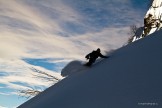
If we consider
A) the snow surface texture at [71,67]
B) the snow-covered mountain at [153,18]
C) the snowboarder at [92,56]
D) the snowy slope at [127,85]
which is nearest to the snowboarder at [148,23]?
the snow-covered mountain at [153,18]

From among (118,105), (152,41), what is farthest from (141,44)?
(118,105)

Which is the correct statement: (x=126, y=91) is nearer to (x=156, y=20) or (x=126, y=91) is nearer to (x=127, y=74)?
(x=127, y=74)

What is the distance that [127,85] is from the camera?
4.09 metres

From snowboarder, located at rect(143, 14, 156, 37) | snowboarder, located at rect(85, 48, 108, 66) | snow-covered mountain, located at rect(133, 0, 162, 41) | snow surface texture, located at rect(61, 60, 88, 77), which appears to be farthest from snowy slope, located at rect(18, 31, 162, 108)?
snowboarder, located at rect(143, 14, 156, 37)

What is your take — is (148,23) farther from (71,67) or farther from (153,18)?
(71,67)

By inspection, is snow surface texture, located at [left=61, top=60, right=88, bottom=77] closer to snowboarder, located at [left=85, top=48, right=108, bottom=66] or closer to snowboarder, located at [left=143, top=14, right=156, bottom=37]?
snowboarder, located at [left=85, top=48, right=108, bottom=66]

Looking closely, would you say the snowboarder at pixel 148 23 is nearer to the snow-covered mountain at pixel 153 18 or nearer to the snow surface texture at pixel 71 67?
the snow-covered mountain at pixel 153 18

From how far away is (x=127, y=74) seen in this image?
185 inches

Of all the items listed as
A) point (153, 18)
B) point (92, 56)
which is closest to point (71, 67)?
point (92, 56)

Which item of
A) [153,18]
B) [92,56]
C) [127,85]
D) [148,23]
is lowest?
[127,85]

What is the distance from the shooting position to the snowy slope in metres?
3.45

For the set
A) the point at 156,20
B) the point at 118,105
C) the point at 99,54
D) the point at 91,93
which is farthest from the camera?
the point at 156,20

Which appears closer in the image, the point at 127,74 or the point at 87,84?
the point at 127,74

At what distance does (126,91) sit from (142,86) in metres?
0.22
